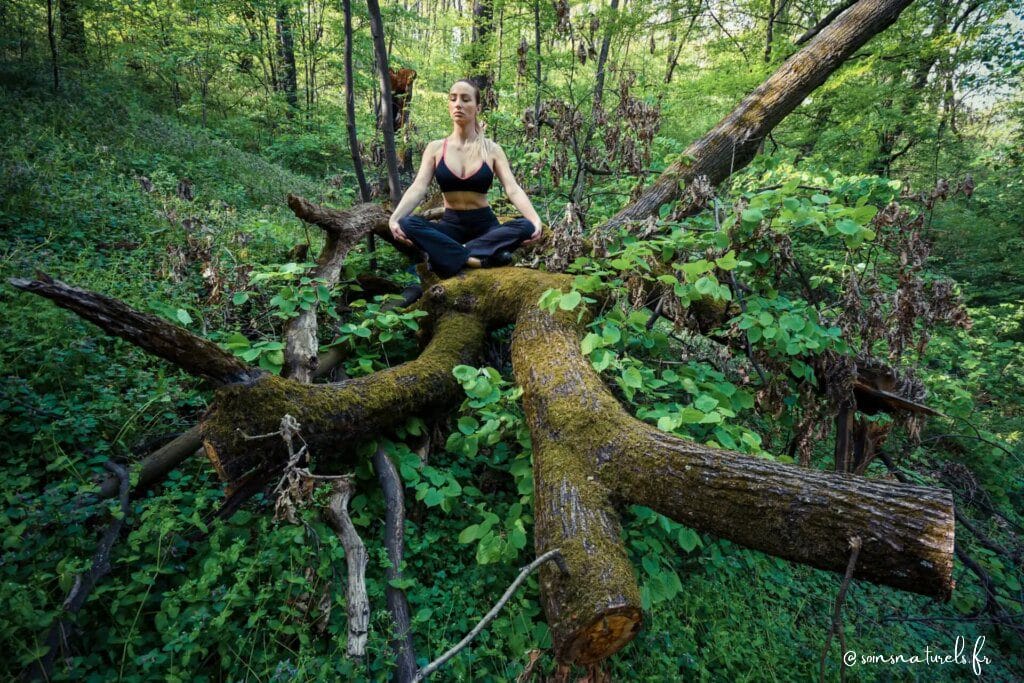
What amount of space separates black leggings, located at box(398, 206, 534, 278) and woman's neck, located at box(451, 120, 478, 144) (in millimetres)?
575

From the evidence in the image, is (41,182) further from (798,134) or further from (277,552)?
(798,134)

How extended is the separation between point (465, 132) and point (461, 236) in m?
0.86

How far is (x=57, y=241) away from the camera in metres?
3.71

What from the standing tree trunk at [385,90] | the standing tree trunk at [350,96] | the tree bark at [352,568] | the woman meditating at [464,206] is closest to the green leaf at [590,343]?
the tree bark at [352,568]

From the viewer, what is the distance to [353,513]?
2.26 metres

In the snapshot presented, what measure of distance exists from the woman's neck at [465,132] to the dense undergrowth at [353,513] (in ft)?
4.52

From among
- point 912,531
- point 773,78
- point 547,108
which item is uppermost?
point 773,78

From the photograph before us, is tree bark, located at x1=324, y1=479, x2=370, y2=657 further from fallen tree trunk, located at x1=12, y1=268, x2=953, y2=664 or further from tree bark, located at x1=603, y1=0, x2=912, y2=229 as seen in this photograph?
tree bark, located at x1=603, y1=0, x2=912, y2=229

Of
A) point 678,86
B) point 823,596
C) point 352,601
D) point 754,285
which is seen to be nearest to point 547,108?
point 754,285

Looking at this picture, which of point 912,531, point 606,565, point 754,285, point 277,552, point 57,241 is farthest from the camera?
point 57,241

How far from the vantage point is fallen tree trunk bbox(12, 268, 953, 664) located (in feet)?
4.42

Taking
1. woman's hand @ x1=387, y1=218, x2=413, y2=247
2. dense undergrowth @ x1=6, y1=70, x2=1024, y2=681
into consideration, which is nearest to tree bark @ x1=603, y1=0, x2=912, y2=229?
dense undergrowth @ x1=6, y1=70, x2=1024, y2=681

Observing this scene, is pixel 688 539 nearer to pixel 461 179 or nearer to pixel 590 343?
pixel 590 343

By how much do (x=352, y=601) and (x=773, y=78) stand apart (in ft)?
19.5
